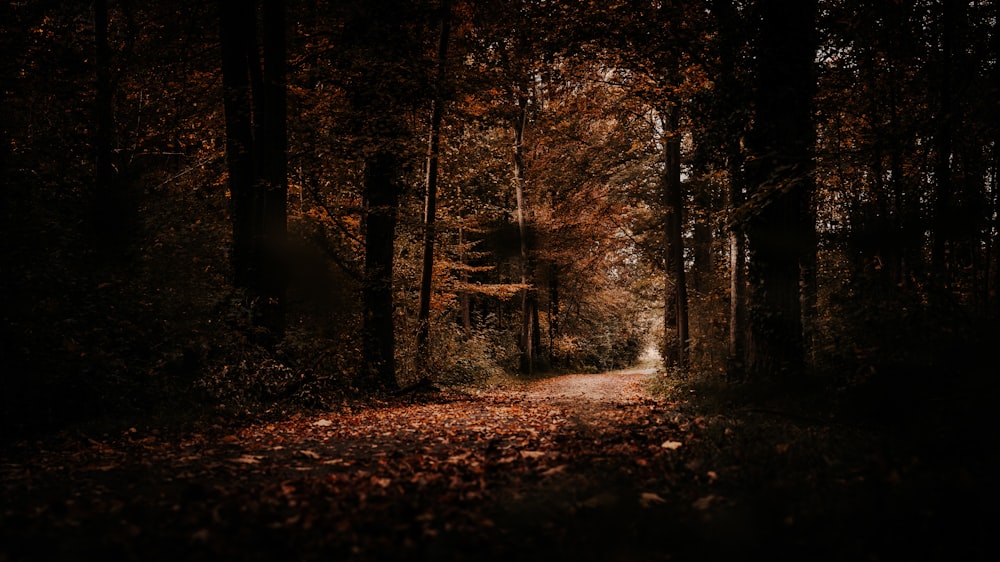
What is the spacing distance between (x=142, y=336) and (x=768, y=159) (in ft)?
31.1

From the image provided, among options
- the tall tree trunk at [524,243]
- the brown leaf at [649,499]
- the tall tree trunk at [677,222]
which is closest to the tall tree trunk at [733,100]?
the brown leaf at [649,499]

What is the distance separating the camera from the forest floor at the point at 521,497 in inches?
106

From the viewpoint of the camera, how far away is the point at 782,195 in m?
7.74

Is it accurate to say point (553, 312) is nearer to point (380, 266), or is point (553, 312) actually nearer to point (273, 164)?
point (380, 266)

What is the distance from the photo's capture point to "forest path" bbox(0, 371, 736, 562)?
2756mm

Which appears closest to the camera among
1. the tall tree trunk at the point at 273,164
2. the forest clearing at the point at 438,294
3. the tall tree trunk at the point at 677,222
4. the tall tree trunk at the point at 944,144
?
the forest clearing at the point at 438,294

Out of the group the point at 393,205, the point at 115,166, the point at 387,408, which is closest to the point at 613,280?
the point at 393,205

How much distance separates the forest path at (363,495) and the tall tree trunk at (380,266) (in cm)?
627

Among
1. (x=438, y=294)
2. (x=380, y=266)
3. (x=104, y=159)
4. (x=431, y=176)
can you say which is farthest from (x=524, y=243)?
(x=104, y=159)

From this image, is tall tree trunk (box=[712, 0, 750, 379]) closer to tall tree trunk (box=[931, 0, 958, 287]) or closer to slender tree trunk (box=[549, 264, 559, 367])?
tall tree trunk (box=[931, 0, 958, 287])

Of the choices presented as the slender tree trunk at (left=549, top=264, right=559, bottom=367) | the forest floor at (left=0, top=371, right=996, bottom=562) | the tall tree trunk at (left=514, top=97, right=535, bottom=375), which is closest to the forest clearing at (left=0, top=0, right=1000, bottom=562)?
the forest floor at (left=0, top=371, right=996, bottom=562)

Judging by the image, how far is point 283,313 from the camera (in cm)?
1072

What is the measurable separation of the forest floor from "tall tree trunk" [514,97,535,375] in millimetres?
18174

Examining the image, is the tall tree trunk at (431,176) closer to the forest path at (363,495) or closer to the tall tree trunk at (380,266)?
the tall tree trunk at (380,266)
